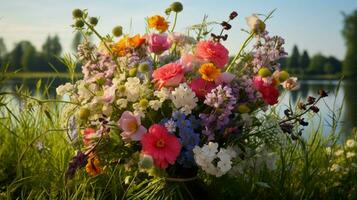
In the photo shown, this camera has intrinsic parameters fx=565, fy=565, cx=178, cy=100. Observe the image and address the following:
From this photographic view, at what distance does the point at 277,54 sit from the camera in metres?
2.43

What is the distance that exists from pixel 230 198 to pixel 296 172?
76 cm

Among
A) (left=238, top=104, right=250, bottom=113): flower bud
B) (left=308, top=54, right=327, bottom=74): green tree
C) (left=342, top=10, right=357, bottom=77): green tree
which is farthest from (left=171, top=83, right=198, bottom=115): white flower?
(left=308, top=54, right=327, bottom=74): green tree

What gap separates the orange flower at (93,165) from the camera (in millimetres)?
2353

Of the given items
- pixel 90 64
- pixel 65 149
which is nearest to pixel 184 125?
pixel 90 64

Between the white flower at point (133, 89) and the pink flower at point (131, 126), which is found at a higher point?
the white flower at point (133, 89)

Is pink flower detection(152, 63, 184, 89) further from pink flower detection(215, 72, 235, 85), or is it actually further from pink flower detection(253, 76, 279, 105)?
pink flower detection(253, 76, 279, 105)

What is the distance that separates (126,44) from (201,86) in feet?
1.42

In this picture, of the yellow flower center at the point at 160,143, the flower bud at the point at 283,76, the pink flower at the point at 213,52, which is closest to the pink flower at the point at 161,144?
the yellow flower center at the point at 160,143

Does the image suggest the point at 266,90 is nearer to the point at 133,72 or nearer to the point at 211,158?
the point at 211,158

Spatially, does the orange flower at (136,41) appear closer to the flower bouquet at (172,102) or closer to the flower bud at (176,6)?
the flower bouquet at (172,102)

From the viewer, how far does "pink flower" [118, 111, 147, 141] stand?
7.02ft

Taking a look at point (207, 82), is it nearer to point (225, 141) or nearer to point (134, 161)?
point (225, 141)

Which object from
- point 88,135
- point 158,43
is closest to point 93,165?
point 88,135

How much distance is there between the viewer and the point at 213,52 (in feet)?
7.62
